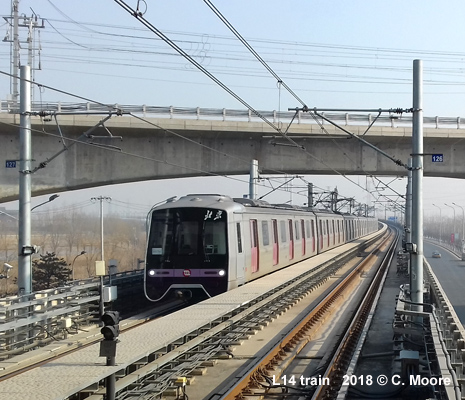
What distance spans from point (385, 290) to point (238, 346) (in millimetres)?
12074

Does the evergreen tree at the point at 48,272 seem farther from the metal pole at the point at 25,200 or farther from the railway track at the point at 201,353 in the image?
the metal pole at the point at 25,200

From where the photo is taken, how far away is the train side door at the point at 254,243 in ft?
58.9

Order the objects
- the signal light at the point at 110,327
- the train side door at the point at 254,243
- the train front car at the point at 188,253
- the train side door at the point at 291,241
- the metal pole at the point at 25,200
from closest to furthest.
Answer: the signal light at the point at 110,327 < the metal pole at the point at 25,200 < the train front car at the point at 188,253 < the train side door at the point at 254,243 < the train side door at the point at 291,241

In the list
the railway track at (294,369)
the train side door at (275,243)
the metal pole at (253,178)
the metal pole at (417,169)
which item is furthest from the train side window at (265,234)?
the metal pole at (417,169)

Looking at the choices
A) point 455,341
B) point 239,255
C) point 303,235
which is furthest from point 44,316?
point 303,235

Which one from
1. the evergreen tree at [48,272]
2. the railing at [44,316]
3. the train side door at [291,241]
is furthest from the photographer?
the evergreen tree at [48,272]

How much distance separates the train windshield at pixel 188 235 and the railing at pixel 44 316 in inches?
71.6

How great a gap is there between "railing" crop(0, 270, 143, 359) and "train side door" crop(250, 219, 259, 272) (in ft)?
15.0

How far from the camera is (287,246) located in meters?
23.5

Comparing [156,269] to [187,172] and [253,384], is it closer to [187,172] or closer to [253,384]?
[253,384]

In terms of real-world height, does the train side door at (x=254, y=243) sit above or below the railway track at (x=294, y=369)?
above

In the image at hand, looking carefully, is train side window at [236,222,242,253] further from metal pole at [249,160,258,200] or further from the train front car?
metal pole at [249,160,258,200]

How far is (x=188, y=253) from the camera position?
15.9m

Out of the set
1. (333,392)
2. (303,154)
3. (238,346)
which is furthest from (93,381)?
(303,154)
